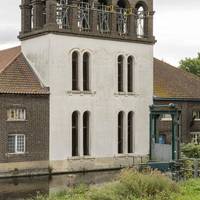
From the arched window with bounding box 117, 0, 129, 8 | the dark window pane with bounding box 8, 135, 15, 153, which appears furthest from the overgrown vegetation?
the arched window with bounding box 117, 0, 129, 8

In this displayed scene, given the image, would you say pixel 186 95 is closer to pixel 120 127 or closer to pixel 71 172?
pixel 120 127

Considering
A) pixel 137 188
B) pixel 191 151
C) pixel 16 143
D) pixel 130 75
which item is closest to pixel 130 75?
pixel 130 75

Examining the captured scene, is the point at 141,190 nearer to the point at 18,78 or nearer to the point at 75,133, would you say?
the point at 18,78

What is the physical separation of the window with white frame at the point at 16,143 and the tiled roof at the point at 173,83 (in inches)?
508

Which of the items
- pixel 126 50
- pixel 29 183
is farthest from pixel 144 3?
pixel 29 183

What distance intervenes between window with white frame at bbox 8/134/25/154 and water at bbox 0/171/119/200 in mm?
2117

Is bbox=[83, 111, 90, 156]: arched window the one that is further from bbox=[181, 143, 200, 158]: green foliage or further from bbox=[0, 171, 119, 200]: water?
bbox=[181, 143, 200, 158]: green foliage

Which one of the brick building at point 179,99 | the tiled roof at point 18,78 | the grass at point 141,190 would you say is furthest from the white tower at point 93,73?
the grass at point 141,190

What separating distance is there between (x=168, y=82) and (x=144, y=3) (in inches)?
327

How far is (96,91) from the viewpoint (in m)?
39.9

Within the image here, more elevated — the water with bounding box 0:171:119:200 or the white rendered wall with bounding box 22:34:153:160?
the white rendered wall with bounding box 22:34:153:160

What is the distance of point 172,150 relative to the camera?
3284 centimetres

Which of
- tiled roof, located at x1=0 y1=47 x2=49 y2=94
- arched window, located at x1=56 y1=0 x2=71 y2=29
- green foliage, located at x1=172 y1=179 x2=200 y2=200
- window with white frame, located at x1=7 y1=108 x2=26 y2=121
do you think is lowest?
green foliage, located at x1=172 y1=179 x2=200 y2=200

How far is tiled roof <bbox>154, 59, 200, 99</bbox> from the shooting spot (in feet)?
154
